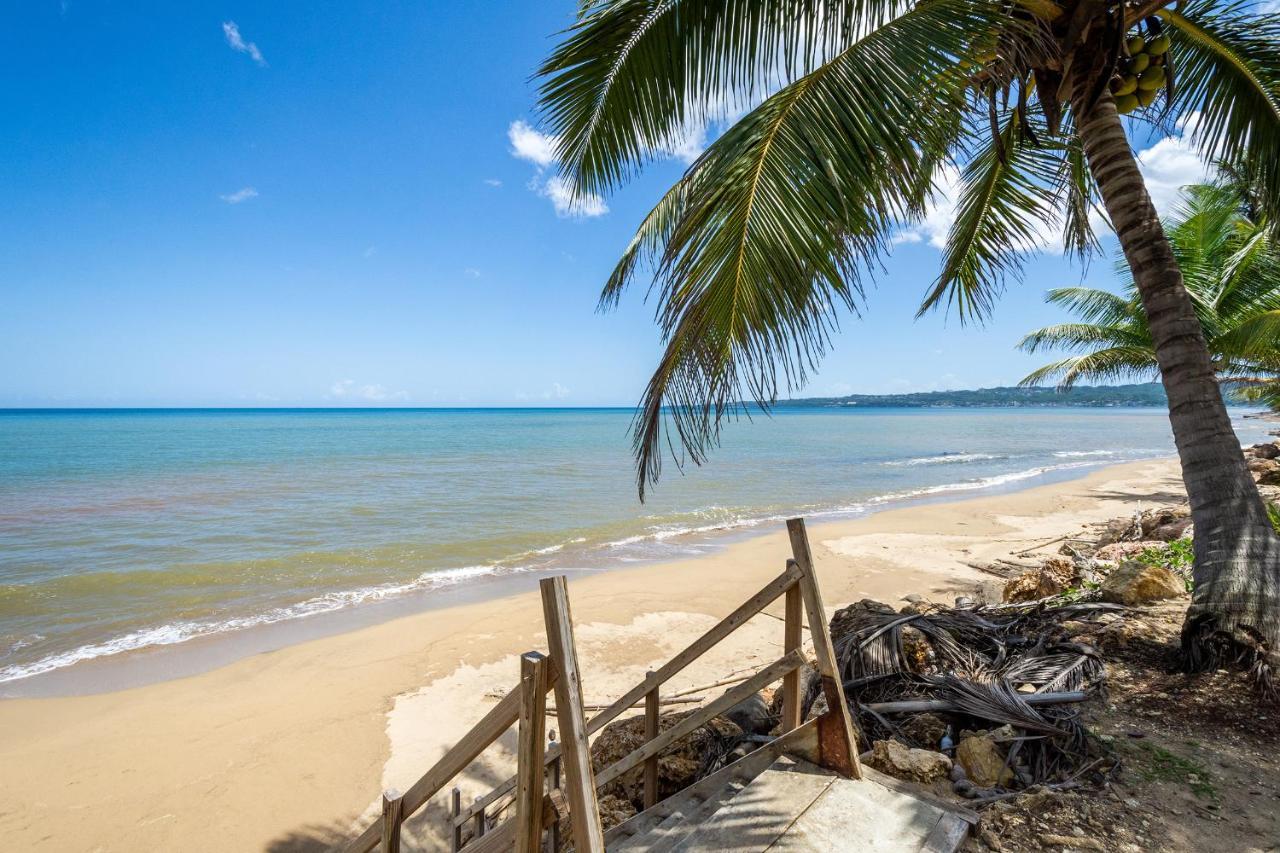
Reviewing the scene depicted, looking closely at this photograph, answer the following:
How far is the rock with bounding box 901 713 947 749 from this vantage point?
340 cm

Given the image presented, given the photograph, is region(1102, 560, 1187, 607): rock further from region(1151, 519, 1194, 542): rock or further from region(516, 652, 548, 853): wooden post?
region(516, 652, 548, 853): wooden post

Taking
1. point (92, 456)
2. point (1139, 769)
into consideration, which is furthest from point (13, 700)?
point (92, 456)

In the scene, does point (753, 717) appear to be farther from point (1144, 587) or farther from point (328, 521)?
point (328, 521)

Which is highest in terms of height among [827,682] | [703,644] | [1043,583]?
[703,644]

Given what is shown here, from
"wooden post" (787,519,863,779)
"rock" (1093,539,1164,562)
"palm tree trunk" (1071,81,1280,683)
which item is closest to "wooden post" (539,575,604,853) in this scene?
"wooden post" (787,519,863,779)

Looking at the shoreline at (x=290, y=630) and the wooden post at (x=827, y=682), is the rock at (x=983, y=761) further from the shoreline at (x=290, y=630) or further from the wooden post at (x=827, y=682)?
the shoreline at (x=290, y=630)

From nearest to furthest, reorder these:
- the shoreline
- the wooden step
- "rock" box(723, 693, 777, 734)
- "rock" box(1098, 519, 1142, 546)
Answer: the wooden step
"rock" box(723, 693, 777, 734)
the shoreline
"rock" box(1098, 519, 1142, 546)

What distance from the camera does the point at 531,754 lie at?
178cm

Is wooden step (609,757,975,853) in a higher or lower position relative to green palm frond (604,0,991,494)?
lower

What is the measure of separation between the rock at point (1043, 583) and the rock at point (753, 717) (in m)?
3.77

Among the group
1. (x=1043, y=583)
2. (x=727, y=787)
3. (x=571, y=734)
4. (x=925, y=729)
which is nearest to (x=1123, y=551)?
(x=1043, y=583)

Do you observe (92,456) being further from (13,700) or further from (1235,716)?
(1235,716)

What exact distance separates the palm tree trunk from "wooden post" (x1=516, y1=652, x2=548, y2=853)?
411cm

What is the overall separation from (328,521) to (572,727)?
15171 mm
